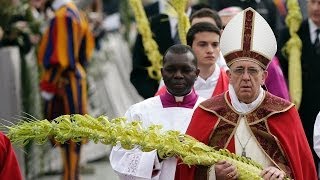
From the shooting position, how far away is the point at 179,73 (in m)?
10.4

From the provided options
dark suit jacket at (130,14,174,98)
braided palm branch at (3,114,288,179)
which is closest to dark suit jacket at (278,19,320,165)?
dark suit jacket at (130,14,174,98)

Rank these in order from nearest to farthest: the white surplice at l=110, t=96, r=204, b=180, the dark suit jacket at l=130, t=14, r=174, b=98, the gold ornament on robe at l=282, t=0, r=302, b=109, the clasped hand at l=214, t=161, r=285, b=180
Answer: the clasped hand at l=214, t=161, r=285, b=180, the white surplice at l=110, t=96, r=204, b=180, the gold ornament on robe at l=282, t=0, r=302, b=109, the dark suit jacket at l=130, t=14, r=174, b=98

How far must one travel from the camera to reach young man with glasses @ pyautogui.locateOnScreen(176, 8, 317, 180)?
963 cm

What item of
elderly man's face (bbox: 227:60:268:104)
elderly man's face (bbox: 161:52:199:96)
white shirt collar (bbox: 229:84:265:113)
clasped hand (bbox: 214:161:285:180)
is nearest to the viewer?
clasped hand (bbox: 214:161:285:180)

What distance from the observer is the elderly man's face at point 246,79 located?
9.56 m

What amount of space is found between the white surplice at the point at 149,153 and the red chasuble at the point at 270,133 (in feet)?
1.28

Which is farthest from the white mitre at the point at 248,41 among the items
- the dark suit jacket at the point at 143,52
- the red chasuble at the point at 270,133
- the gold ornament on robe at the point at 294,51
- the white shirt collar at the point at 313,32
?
the dark suit jacket at the point at 143,52

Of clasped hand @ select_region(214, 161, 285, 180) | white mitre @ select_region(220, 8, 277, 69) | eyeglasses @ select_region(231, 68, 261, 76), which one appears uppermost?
white mitre @ select_region(220, 8, 277, 69)

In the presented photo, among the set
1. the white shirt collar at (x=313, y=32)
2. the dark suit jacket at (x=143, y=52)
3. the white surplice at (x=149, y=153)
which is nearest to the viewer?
the white surplice at (x=149, y=153)

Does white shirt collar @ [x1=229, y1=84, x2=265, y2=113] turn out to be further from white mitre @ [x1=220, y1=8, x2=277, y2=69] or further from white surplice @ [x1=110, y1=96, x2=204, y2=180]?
white surplice @ [x1=110, y1=96, x2=204, y2=180]

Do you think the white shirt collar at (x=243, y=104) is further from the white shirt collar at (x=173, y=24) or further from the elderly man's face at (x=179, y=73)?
the white shirt collar at (x=173, y=24)

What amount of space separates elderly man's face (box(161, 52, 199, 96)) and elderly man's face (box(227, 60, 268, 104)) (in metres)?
0.70

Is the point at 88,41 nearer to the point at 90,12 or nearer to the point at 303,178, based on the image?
the point at 90,12

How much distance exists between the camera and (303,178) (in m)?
9.66
